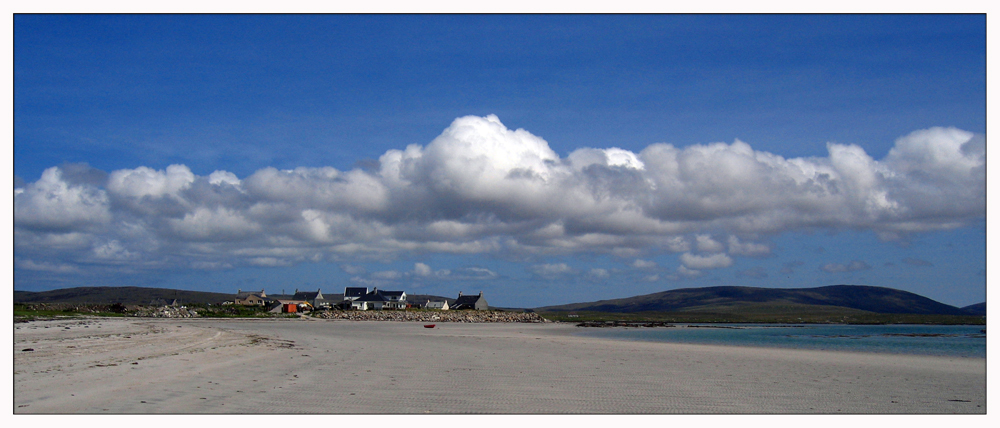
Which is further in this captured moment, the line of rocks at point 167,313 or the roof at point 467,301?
the roof at point 467,301

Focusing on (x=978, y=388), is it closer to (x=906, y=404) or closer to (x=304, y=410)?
(x=906, y=404)

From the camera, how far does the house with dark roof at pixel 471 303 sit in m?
124

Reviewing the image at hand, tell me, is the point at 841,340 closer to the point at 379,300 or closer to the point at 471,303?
the point at 471,303

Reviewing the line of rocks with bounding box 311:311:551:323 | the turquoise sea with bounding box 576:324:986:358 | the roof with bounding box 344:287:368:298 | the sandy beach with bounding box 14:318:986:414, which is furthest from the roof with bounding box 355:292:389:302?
the sandy beach with bounding box 14:318:986:414

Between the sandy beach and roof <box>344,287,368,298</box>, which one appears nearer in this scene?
the sandy beach

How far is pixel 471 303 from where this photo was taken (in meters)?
125

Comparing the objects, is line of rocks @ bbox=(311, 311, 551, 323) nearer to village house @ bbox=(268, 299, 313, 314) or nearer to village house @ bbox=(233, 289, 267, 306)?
village house @ bbox=(268, 299, 313, 314)

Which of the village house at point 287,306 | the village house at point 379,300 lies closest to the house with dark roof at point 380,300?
the village house at point 379,300

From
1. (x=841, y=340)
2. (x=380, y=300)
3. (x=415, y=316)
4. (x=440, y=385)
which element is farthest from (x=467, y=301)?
(x=440, y=385)

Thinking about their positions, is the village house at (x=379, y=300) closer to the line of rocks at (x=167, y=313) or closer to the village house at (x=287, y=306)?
the village house at (x=287, y=306)

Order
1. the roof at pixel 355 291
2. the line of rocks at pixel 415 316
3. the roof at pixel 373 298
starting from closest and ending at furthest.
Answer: the line of rocks at pixel 415 316 → the roof at pixel 373 298 → the roof at pixel 355 291

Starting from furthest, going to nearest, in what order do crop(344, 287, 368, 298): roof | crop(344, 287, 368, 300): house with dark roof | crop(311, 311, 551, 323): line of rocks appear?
1. crop(344, 287, 368, 298): roof
2. crop(344, 287, 368, 300): house with dark roof
3. crop(311, 311, 551, 323): line of rocks

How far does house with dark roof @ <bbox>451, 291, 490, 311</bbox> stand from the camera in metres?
124

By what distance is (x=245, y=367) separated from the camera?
53.0ft
